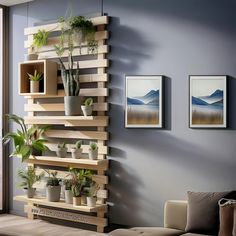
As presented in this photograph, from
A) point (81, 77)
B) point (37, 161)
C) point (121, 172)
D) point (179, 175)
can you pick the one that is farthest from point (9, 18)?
point (179, 175)

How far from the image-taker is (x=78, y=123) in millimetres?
5551

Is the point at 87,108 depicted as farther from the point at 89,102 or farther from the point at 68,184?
the point at 68,184

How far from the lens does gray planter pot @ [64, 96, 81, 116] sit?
17.5ft

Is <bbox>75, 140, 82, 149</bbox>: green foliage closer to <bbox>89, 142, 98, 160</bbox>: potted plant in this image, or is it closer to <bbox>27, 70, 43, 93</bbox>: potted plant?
<bbox>89, 142, 98, 160</bbox>: potted plant

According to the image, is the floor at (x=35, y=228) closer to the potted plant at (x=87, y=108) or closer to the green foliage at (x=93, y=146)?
the green foliage at (x=93, y=146)

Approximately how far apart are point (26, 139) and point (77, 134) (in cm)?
66

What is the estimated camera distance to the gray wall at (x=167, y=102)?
4.64 meters

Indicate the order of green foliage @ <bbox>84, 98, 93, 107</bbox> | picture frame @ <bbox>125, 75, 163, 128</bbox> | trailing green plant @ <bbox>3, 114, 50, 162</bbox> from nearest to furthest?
picture frame @ <bbox>125, 75, 163, 128</bbox>
green foliage @ <bbox>84, 98, 93, 107</bbox>
trailing green plant @ <bbox>3, 114, 50, 162</bbox>

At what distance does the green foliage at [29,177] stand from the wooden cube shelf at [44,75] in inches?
35.7

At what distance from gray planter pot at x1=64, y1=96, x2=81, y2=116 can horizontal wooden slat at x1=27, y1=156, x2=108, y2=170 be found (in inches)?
20.3

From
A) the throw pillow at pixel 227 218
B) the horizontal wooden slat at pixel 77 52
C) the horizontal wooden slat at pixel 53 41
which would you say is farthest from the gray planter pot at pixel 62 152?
the throw pillow at pixel 227 218

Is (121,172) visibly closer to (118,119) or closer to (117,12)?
(118,119)

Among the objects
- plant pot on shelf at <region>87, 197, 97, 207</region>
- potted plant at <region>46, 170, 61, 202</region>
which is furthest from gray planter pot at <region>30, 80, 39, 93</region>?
plant pot on shelf at <region>87, 197, 97, 207</region>

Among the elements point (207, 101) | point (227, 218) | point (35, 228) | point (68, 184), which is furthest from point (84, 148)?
point (227, 218)
